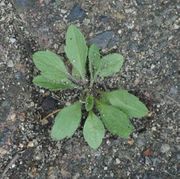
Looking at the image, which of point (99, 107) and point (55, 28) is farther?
point (55, 28)

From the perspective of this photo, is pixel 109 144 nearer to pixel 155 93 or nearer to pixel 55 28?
pixel 155 93

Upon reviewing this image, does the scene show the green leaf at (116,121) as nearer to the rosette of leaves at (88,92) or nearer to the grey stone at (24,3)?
the rosette of leaves at (88,92)

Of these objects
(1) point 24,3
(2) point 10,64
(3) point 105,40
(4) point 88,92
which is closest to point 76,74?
(4) point 88,92

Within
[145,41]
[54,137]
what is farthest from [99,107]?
[145,41]

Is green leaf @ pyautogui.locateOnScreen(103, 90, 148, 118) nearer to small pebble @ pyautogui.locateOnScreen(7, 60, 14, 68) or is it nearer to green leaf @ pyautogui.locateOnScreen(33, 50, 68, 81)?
green leaf @ pyautogui.locateOnScreen(33, 50, 68, 81)

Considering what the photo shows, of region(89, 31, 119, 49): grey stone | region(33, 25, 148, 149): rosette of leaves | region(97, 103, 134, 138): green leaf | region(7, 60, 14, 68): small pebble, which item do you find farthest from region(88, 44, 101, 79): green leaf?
region(7, 60, 14, 68): small pebble

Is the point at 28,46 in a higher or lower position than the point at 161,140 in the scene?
higher

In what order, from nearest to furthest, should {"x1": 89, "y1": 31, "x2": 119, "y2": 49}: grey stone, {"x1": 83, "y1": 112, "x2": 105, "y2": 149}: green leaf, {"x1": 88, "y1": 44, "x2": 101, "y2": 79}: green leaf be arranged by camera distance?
{"x1": 83, "y1": 112, "x2": 105, "y2": 149}: green leaf < {"x1": 88, "y1": 44, "x2": 101, "y2": 79}: green leaf < {"x1": 89, "y1": 31, "x2": 119, "y2": 49}: grey stone
